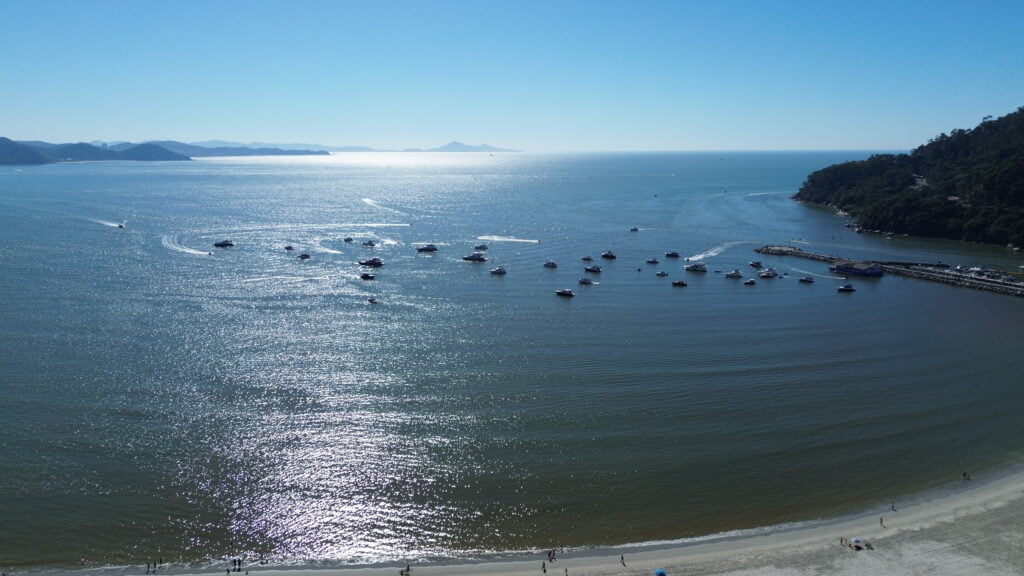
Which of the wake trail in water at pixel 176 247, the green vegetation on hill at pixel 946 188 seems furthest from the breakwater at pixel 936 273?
the wake trail in water at pixel 176 247

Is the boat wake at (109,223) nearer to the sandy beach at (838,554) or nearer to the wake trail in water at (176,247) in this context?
the wake trail in water at (176,247)

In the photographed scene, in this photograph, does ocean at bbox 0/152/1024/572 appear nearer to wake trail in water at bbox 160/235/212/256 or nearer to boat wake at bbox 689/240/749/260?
boat wake at bbox 689/240/749/260

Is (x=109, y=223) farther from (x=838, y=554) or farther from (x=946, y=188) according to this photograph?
(x=946, y=188)

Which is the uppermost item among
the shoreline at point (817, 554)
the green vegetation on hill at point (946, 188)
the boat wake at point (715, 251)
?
the green vegetation on hill at point (946, 188)

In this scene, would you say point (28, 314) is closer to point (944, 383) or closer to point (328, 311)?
point (328, 311)

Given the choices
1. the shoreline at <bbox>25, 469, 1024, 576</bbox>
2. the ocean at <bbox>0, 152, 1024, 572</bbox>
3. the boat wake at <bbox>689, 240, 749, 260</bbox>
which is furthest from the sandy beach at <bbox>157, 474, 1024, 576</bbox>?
the boat wake at <bbox>689, 240, 749, 260</bbox>
